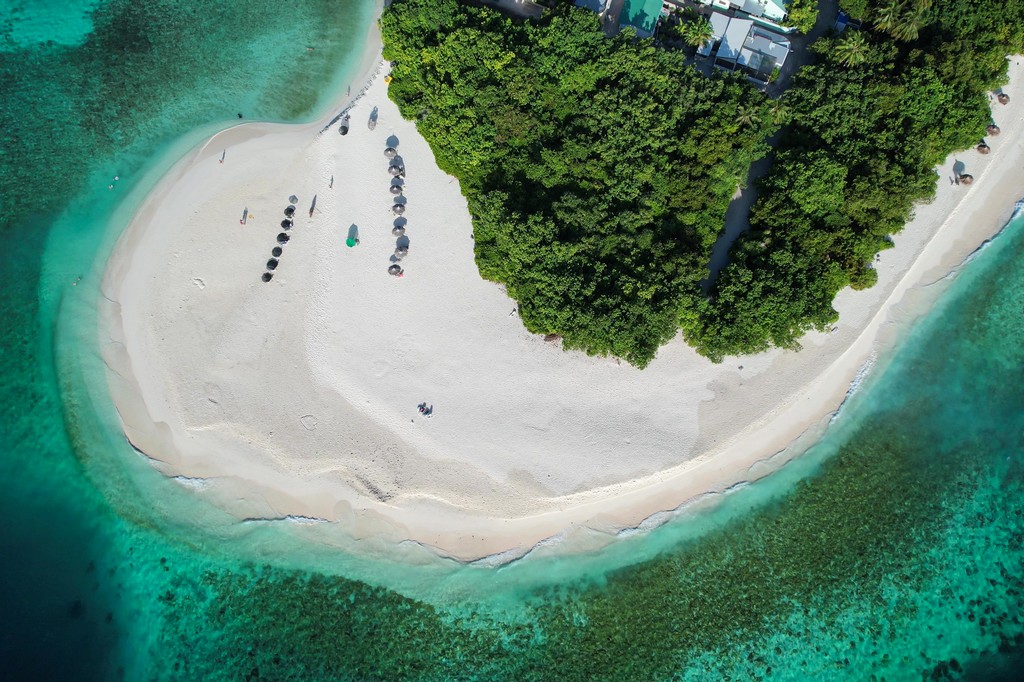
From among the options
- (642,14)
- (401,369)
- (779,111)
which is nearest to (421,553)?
(401,369)

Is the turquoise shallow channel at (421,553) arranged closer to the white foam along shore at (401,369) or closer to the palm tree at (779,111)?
the white foam along shore at (401,369)

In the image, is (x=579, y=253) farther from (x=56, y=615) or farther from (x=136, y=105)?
(x=56, y=615)

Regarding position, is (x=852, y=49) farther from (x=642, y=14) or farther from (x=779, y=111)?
(x=642, y=14)

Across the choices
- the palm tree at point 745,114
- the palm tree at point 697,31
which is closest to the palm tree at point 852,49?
the palm tree at point 745,114

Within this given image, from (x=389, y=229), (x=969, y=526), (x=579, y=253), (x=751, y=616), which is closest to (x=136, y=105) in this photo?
(x=389, y=229)

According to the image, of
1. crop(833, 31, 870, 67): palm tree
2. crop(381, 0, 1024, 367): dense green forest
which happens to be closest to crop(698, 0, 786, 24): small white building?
crop(381, 0, 1024, 367): dense green forest

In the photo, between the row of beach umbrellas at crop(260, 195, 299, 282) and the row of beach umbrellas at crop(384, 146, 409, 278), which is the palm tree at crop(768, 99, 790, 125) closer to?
the row of beach umbrellas at crop(384, 146, 409, 278)
